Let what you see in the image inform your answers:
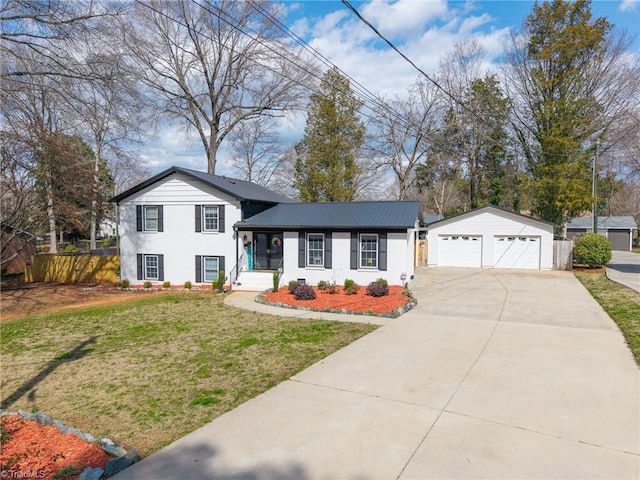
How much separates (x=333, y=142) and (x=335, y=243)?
1498 cm

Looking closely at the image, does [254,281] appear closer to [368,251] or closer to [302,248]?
[302,248]

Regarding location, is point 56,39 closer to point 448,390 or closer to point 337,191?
point 448,390

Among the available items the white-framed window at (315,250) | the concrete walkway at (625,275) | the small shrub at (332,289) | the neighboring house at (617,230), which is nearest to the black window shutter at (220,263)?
the white-framed window at (315,250)

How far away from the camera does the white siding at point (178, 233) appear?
58.5 feet

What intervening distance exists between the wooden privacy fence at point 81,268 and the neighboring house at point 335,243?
29.8ft

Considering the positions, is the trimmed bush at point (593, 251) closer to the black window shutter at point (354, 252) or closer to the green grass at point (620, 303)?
the green grass at point (620, 303)

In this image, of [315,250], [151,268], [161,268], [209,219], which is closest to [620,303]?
[315,250]

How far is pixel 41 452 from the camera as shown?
13.9 ft

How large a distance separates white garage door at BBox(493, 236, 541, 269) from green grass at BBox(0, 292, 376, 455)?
602 inches

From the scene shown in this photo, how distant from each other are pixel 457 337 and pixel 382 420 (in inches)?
170

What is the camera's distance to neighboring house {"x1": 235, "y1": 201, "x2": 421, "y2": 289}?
1576 centimetres

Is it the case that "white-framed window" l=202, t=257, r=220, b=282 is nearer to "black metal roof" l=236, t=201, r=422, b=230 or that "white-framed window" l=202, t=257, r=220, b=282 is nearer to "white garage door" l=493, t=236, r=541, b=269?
"black metal roof" l=236, t=201, r=422, b=230

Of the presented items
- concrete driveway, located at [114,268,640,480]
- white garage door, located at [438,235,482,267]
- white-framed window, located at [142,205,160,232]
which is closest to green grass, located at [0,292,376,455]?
concrete driveway, located at [114,268,640,480]

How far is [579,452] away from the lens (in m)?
4.06
